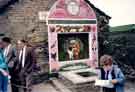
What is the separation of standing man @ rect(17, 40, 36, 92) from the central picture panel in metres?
5.23

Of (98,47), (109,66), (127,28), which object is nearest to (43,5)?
(98,47)

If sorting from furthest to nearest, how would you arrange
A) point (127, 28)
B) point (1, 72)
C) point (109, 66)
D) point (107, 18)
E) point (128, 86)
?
point (127, 28) < point (107, 18) < point (128, 86) < point (1, 72) < point (109, 66)

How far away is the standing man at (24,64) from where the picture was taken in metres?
7.54

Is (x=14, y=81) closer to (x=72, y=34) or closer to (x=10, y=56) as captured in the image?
(x=10, y=56)

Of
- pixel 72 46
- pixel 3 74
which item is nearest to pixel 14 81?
pixel 3 74

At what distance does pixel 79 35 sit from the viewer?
44.2ft

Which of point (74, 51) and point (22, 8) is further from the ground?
point (22, 8)

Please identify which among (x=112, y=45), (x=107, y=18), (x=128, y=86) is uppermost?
(x=107, y=18)

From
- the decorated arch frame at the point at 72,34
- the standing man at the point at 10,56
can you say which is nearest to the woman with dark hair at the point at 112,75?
the standing man at the point at 10,56

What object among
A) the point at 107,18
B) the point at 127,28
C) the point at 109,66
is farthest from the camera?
the point at 127,28

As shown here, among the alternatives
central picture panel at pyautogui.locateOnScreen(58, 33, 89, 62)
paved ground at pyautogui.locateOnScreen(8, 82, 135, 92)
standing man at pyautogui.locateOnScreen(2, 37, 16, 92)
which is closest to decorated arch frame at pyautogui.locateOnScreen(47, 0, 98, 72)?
central picture panel at pyautogui.locateOnScreen(58, 33, 89, 62)

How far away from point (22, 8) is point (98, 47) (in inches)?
161

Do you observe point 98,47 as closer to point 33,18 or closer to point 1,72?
point 33,18

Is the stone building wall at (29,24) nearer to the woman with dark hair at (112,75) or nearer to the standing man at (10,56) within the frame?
the standing man at (10,56)
